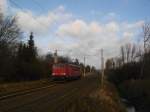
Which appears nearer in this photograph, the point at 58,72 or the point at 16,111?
the point at 16,111

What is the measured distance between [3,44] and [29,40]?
19.7m

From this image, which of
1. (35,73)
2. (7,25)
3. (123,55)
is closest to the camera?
(7,25)

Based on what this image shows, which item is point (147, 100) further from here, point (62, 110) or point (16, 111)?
point (16, 111)

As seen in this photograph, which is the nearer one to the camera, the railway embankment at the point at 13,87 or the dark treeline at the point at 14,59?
the railway embankment at the point at 13,87

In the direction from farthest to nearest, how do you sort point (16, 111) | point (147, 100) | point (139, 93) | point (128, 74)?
point (128, 74), point (139, 93), point (147, 100), point (16, 111)

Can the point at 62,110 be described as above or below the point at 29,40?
below

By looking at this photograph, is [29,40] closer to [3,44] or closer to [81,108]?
[3,44]

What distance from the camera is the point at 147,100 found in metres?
34.1

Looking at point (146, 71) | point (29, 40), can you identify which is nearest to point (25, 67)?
point (29, 40)

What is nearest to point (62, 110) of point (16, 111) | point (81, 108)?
point (81, 108)

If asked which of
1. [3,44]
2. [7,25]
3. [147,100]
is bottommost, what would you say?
[147,100]

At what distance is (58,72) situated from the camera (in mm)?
45594

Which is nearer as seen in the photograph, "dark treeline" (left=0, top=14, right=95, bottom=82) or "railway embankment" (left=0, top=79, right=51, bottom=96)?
"railway embankment" (left=0, top=79, right=51, bottom=96)

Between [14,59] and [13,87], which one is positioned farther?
[14,59]
